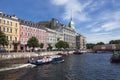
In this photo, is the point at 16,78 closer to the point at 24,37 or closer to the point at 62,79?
the point at 62,79

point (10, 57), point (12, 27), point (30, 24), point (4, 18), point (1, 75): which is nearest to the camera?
point (1, 75)

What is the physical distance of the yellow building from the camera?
10456cm

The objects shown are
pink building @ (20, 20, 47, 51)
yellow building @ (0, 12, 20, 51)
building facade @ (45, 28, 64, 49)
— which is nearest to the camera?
yellow building @ (0, 12, 20, 51)

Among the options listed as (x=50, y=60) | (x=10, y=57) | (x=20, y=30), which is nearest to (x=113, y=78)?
(x=50, y=60)

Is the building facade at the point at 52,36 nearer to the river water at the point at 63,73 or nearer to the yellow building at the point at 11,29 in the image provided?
the yellow building at the point at 11,29

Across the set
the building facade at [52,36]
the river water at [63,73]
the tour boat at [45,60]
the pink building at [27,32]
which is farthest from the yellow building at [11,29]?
the building facade at [52,36]

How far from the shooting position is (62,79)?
43750 millimetres

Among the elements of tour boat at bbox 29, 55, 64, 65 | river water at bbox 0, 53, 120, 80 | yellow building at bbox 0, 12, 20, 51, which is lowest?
river water at bbox 0, 53, 120, 80

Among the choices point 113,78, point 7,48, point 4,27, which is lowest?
point 113,78

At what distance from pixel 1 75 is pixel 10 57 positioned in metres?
43.1

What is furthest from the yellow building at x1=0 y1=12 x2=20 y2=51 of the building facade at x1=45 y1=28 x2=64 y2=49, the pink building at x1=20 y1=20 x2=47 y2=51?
the building facade at x1=45 y1=28 x2=64 y2=49

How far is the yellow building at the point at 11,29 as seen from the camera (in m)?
105

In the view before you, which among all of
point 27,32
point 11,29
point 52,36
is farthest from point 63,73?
point 52,36

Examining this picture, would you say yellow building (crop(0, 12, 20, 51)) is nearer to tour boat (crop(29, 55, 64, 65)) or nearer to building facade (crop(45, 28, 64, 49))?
tour boat (crop(29, 55, 64, 65))
